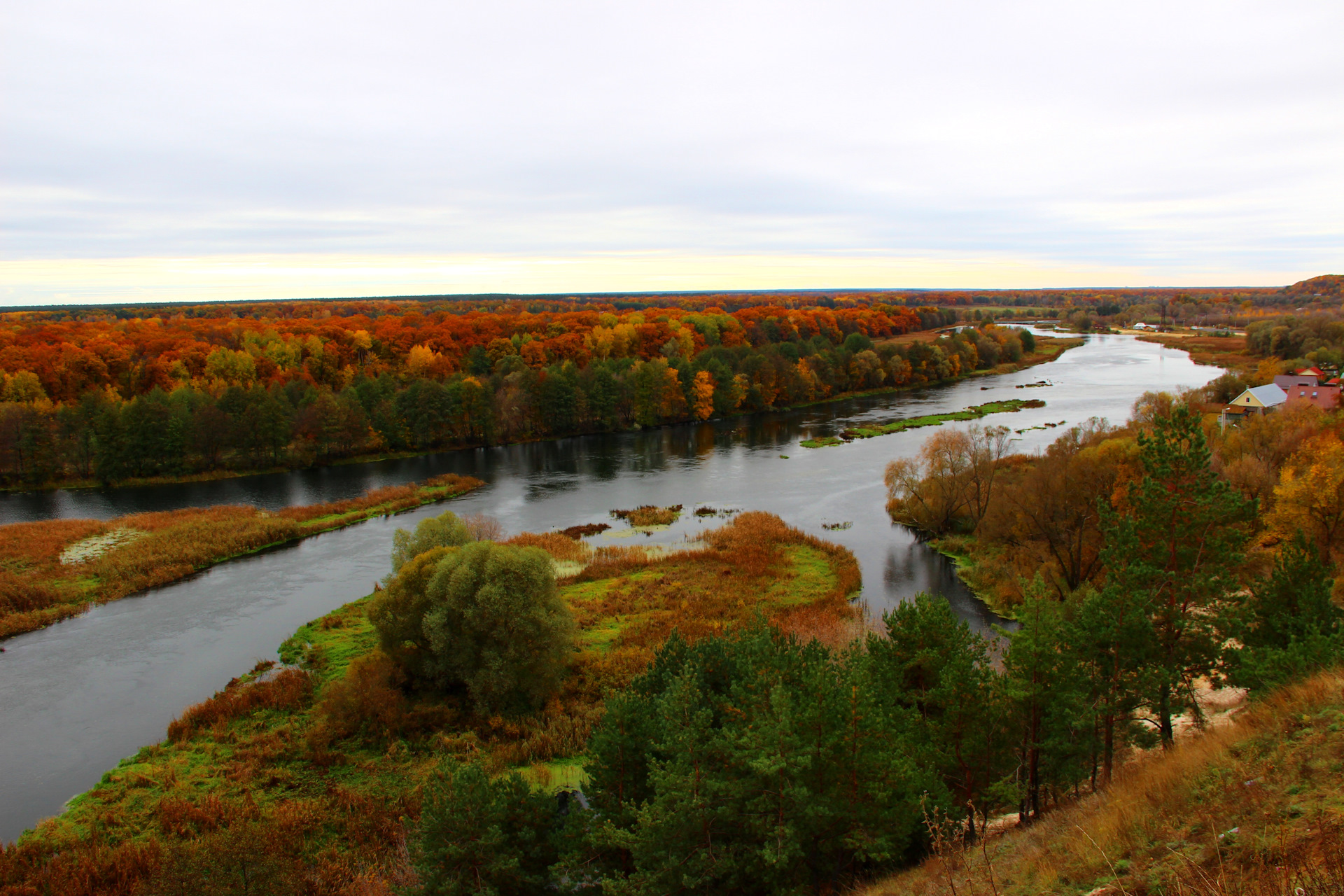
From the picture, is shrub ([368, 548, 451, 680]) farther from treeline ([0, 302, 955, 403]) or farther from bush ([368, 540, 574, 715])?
treeline ([0, 302, 955, 403])

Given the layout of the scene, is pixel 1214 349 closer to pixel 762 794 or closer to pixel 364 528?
pixel 364 528

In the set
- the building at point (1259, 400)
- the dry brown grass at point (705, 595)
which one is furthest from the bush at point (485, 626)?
the building at point (1259, 400)

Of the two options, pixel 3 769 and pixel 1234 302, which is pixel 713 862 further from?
pixel 1234 302

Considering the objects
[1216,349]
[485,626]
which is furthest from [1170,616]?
[1216,349]

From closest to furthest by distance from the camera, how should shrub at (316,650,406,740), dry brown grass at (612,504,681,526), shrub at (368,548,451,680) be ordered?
shrub at (316,650,406,740) < shrub at (368,548,451,680) < dry brown grass at (612,504,681,526)

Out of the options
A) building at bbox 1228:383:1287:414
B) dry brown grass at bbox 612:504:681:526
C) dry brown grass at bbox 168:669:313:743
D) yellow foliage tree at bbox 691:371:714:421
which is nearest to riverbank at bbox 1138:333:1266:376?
building at bbox 1228:383:1287:414

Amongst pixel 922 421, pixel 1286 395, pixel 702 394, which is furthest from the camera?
pixel 702 394
